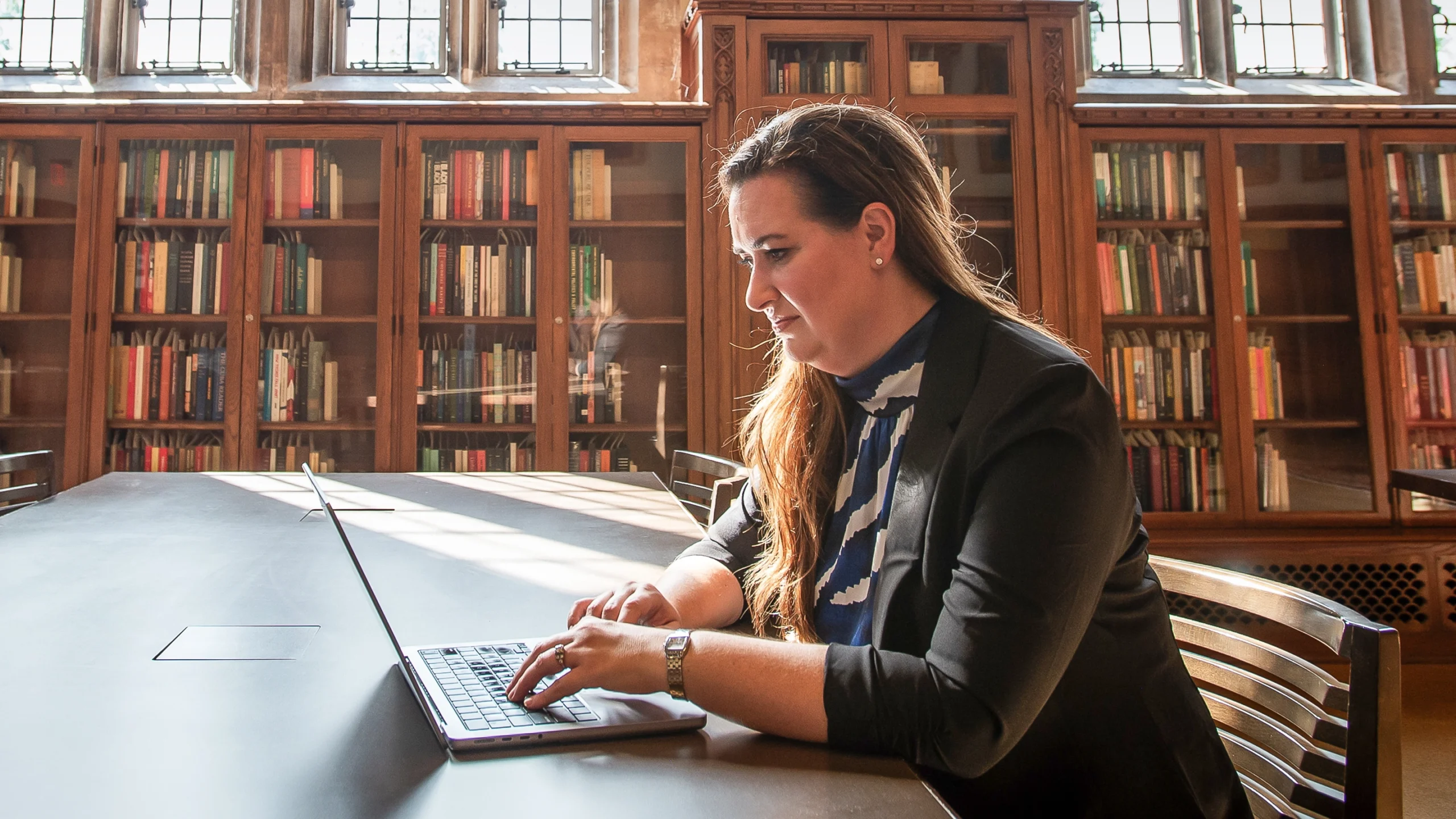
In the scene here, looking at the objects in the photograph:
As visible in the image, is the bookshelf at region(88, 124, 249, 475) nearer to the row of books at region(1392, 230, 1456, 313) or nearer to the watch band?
the watch band

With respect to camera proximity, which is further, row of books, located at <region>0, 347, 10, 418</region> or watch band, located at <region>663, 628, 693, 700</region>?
row of books, located at <region>0, 347, 10, 418</region>

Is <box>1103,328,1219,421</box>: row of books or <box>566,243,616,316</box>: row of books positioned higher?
<box>566,243,616,316</box>: row of books

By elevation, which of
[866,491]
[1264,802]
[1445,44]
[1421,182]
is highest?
[1445,44]

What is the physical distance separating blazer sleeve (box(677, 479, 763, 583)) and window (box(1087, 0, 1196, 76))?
12.0ft

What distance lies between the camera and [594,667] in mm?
819

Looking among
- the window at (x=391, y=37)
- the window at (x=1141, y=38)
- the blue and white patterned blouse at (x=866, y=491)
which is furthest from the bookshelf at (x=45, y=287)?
the window at (x=1141, y=38)

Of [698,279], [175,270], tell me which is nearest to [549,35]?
[698,279]

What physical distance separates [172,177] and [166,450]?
1.02 metres

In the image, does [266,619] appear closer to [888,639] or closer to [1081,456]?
[888,639]

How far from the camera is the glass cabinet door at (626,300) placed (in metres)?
3.49

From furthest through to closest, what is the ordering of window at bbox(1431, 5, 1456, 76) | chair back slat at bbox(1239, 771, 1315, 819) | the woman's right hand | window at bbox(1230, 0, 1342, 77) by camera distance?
window at bbox(1230, 0, 1342, 77), window at bbox(1431, 5, 1456, 76), the woman's right hand, chair back slat at bbox(1239, 771, 1315, 819)

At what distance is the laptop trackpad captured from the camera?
3.13 ft

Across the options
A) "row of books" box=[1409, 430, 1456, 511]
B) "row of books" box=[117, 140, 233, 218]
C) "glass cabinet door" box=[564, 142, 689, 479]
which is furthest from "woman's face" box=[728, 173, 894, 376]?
"row of books" box=[1409, 430, 1456, 511]

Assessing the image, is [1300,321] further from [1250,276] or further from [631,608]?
[631,608]
